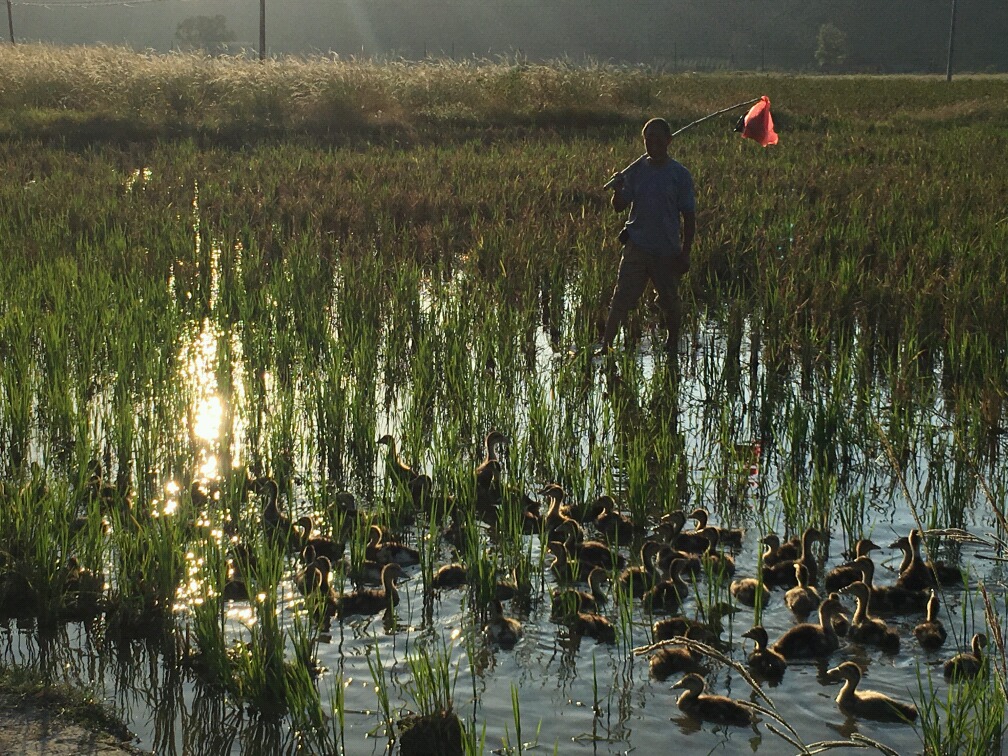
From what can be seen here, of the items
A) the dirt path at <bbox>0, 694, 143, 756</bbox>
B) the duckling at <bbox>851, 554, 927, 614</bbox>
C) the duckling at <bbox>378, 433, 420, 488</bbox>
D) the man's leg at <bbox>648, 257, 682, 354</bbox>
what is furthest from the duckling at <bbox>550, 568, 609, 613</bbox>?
the man's leg at <bbox>648, 257, 682, 354</bbox>

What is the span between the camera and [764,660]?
170 inches

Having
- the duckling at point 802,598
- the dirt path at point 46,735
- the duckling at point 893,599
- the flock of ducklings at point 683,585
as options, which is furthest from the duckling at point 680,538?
the dirt path at point 46,735

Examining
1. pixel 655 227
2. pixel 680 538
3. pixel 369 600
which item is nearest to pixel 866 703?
pixel 680 538

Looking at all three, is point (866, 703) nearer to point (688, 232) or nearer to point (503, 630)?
point (503, 630)

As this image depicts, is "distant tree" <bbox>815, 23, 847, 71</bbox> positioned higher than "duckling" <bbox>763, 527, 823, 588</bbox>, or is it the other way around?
"distant tree" <bbox>815, 23, 847, 71</bbox>

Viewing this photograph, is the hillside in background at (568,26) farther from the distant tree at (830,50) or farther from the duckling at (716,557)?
the duckling at (716,557)

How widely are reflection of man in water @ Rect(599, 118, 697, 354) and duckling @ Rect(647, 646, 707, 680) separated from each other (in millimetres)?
4445

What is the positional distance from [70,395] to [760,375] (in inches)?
182

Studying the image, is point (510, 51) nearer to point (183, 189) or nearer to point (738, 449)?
point (183, 189)

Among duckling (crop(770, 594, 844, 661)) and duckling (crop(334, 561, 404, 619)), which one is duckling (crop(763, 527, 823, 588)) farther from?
duckling (crop(334, 561, 404, 619))

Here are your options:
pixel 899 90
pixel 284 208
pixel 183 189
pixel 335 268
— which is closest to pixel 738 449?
pixel 335 268

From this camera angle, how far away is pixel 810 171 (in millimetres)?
17297

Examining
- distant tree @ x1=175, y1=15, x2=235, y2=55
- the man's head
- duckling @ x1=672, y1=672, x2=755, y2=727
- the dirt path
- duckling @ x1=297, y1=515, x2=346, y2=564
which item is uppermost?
distant tree @ x1=175, y1=15, x2=235, y2=55

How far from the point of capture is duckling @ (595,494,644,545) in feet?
17.9
